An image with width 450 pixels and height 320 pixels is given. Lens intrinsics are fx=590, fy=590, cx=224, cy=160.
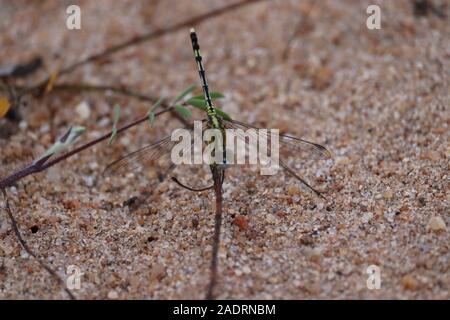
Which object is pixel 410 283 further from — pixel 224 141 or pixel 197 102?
pixel 197 102

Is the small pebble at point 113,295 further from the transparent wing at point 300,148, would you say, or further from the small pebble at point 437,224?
the small pebble at point 437,224

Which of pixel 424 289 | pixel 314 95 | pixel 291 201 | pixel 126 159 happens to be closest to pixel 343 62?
pixel 314 95

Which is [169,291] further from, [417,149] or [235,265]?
[417,149]

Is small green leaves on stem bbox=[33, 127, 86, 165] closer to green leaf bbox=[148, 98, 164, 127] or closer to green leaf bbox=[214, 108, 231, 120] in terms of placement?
green leaf bbox=[148, 98, 164, 127]

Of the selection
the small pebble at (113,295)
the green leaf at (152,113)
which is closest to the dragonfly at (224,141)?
the green leaf at (152,113)

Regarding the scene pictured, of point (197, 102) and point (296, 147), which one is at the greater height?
point (197, 102)

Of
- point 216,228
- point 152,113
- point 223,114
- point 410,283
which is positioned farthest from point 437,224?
point 152,113

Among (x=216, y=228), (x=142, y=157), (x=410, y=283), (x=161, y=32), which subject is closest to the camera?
(x=410, y=283)

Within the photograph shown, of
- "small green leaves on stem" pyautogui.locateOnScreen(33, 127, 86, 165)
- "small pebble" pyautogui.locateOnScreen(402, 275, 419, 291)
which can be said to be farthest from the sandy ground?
"small green leaves on stem" pyautogui.locateOnScreen(33, 127, 86, 165)
